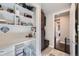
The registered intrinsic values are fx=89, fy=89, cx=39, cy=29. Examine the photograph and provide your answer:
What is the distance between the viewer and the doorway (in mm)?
1157

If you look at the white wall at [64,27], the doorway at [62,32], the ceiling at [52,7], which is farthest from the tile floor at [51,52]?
the ceiling at [52,7]

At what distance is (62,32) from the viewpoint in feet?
3.86

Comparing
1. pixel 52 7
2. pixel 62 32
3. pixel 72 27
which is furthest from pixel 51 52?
pixel 52 7

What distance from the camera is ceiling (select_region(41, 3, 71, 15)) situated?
3.81ft

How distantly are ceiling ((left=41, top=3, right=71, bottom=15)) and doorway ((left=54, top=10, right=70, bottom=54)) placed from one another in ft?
0.23

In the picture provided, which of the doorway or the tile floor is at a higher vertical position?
the doorway

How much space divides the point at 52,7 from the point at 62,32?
1.17 ft

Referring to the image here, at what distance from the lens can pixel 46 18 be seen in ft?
3.93

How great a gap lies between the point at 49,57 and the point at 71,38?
1.25ft

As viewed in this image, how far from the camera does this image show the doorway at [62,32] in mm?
1157

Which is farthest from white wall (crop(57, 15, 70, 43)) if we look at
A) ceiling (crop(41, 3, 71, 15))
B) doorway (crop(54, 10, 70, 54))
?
ceiling (crop(41, 3, 71, 15))

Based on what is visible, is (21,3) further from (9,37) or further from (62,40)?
(62,40)

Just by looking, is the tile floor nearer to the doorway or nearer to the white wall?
the doorway

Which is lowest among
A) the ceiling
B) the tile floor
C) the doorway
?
the tile floor
